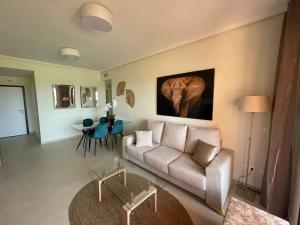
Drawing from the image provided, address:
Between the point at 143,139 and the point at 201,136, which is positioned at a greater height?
the point at 201,136

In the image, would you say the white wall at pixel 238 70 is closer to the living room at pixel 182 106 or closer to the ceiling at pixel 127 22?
the living room at pixel 182 106

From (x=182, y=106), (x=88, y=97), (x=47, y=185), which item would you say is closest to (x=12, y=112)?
Answer: (x=88, y=97)

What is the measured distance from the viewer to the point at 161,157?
7.68ft

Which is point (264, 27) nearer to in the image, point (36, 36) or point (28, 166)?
point (36, 36)

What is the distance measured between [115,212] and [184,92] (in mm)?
2320

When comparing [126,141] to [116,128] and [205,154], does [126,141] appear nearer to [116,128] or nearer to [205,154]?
[116,128]

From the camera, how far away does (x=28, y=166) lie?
2885mm

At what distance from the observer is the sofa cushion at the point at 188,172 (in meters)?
1.82

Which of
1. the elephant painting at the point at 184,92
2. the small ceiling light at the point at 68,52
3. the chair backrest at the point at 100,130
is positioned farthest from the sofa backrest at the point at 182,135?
the small ceiling light at the point at 68,52

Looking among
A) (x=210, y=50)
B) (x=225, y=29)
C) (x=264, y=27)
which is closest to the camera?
(x=264, y=27)

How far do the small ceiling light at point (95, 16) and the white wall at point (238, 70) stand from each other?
1.61 m

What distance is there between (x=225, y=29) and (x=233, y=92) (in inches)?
40.4

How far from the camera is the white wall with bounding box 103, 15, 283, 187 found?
75.7 inches

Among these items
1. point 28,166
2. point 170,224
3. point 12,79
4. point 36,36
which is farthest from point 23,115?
point 170,224
